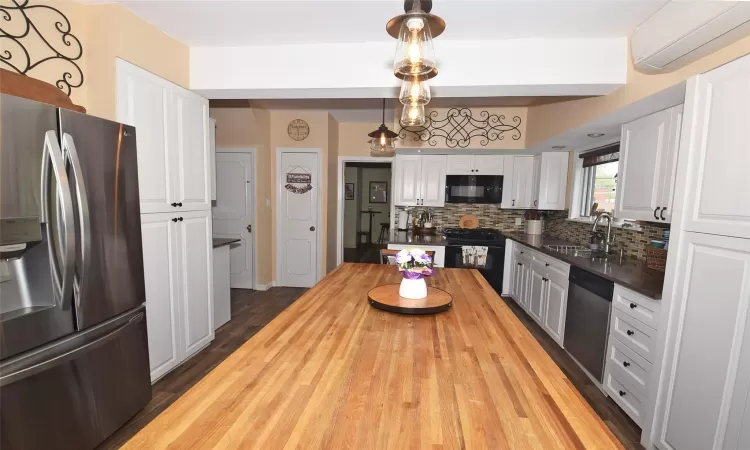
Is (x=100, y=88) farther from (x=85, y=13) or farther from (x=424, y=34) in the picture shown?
(x=424, y=34)

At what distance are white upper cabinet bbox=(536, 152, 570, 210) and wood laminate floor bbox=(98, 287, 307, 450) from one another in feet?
12.0

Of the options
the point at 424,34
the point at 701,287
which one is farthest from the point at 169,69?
the point at 701,287

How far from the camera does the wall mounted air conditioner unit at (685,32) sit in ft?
4.20

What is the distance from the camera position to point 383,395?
93 centimetres

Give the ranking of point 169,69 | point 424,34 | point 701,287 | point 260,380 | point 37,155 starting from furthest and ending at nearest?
1. point 169,69
2. point 701,287
3. point 37,155
4. point 424,34
5. point 260,380

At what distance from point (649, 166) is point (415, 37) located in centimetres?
208

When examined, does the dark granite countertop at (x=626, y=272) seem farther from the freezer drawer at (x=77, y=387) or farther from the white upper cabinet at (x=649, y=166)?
the freezer drawer at (x=77, y=387)

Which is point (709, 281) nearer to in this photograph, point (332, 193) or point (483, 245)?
point (483, 245)

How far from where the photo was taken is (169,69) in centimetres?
223

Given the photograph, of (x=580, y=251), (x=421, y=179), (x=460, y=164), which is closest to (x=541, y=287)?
(x=580, y=251)

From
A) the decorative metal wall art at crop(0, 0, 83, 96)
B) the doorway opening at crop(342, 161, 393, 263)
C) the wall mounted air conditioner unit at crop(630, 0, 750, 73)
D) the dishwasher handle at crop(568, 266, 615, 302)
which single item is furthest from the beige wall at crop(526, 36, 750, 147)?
the doorway opening at crop(342, 161, 393, 263)

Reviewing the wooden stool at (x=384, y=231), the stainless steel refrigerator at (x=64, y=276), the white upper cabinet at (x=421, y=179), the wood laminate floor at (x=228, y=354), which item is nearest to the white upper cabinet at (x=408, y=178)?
the white upper cabinet at (x=421, y=179)

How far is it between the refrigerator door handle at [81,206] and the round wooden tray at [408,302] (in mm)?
1375

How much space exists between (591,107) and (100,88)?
3511 millimetres
